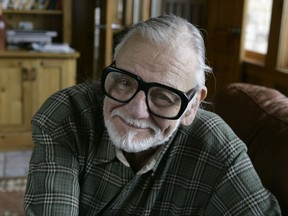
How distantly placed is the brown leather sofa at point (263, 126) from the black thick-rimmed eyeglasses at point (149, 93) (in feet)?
1.15

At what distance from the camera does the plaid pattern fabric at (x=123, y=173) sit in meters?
1.11

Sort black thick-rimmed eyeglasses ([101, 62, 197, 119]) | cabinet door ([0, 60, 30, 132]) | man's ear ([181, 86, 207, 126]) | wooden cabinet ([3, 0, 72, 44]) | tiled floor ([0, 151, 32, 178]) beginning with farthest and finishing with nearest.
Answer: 1. wooden cabinet ([3, 0, 72, 44])
2. cabinet door ([0, 60, 30, 132])
3. tiled floor ([0, 151, 32, 178])
4. man's ear ([181, 86, 207, 126])
5. black thick-rimmed eyeglasses ([101, 62, 197, 119])

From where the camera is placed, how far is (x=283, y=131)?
4.19 feet

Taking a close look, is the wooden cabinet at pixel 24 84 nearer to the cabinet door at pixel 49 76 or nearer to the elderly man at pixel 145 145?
the cabinet door at pixel 49 76

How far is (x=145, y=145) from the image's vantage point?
43.4 inches

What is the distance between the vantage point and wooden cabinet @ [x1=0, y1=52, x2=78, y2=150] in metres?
3.22

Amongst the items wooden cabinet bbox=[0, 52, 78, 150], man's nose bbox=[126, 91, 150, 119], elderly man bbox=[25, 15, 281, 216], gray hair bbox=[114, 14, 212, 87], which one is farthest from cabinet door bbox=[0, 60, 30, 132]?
man's nose bbox=[126, 91, 150, 119]

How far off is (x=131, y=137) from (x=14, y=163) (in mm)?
2262

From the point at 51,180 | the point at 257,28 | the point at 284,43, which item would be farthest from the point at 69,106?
the point at 257,28

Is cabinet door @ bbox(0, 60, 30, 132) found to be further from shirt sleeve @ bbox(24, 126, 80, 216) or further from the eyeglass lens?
the eyeglass lens

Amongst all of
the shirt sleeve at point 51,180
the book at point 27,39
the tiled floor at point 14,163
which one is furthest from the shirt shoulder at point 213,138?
the book at point 27,39

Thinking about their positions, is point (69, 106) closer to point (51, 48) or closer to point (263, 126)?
point (263, 126)

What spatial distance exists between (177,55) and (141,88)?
0.12 meters

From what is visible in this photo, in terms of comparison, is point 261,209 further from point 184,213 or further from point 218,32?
point 218,32
